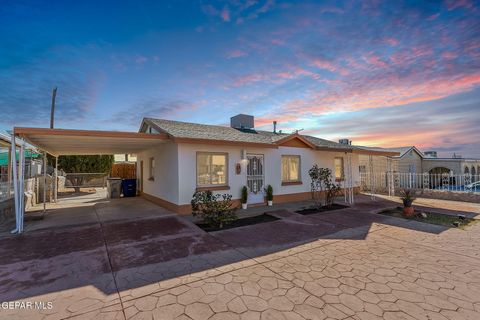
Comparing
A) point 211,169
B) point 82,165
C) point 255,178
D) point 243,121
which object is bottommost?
point 255,178

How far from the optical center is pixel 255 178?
1042cm

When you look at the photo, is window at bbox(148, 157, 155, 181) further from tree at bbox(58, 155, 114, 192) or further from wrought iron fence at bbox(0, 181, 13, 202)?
tree at bbox(58, 155, 114, 192)

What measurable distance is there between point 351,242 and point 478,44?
7.40 meters

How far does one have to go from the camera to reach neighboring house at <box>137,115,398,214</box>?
8.63 metres

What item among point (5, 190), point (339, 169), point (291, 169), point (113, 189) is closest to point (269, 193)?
point (291, 169)

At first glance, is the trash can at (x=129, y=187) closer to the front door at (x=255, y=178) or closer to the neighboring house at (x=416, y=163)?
the front door at (x=255, y=178)

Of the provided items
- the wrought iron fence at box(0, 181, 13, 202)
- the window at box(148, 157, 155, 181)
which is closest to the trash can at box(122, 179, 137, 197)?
the window at box(148, 157, 155, 181)

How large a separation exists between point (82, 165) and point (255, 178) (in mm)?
17591

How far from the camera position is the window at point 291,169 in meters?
11.7

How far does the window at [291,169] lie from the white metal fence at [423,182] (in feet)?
17.4

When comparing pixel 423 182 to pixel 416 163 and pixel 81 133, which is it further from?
pixel 81 133

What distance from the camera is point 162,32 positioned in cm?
866

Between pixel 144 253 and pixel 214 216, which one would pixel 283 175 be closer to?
pixel 214 216

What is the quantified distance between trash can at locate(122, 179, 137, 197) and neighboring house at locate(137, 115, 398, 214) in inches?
56.9
